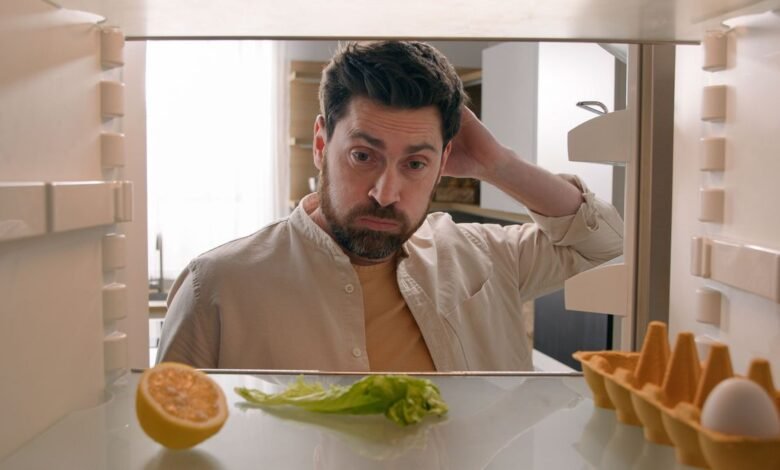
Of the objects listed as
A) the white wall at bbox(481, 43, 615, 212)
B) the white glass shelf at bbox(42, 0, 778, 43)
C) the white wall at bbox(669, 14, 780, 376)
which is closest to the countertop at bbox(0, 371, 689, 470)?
the white wall at bbox(669, 14, 780, 376)

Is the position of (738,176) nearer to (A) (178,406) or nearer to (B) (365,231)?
(A) (178,406)

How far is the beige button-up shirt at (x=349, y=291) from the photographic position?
3.93 ft

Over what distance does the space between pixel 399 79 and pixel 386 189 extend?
0.18 metres

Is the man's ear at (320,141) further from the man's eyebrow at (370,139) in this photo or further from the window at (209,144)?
the window at (209,144)

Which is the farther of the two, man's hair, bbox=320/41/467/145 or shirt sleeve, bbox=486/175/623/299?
shirt sleeve, bbox=486/175/623/299

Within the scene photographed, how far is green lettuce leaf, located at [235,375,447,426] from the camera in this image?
0.58 meters

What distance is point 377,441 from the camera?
54cm

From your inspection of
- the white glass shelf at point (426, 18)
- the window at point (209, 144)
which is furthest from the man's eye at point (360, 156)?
the window at point (209, 144)

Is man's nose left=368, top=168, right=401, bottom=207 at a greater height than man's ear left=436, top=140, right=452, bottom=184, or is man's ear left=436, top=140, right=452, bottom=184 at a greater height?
man's ear left=436, top=140, right=452, bottom=184

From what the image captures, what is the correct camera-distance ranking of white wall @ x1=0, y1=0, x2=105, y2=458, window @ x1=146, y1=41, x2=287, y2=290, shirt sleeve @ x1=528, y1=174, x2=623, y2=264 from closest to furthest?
1. white wall @ x1=0, y1=0, x2=105, y2=458
2. shirt sleeve @ x1=528, y1=174, x2=623, y2=264
3. window @ x1=146, y1=41, x2=287, y2=290

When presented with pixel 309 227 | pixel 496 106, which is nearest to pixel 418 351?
pixel 309 227

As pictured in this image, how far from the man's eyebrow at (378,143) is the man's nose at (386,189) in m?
0.04

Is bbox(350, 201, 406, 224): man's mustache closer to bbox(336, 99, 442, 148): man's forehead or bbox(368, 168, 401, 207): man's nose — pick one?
bbox(368, 168, 401, 207): man's nose

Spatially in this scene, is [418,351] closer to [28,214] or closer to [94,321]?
[94,321]
